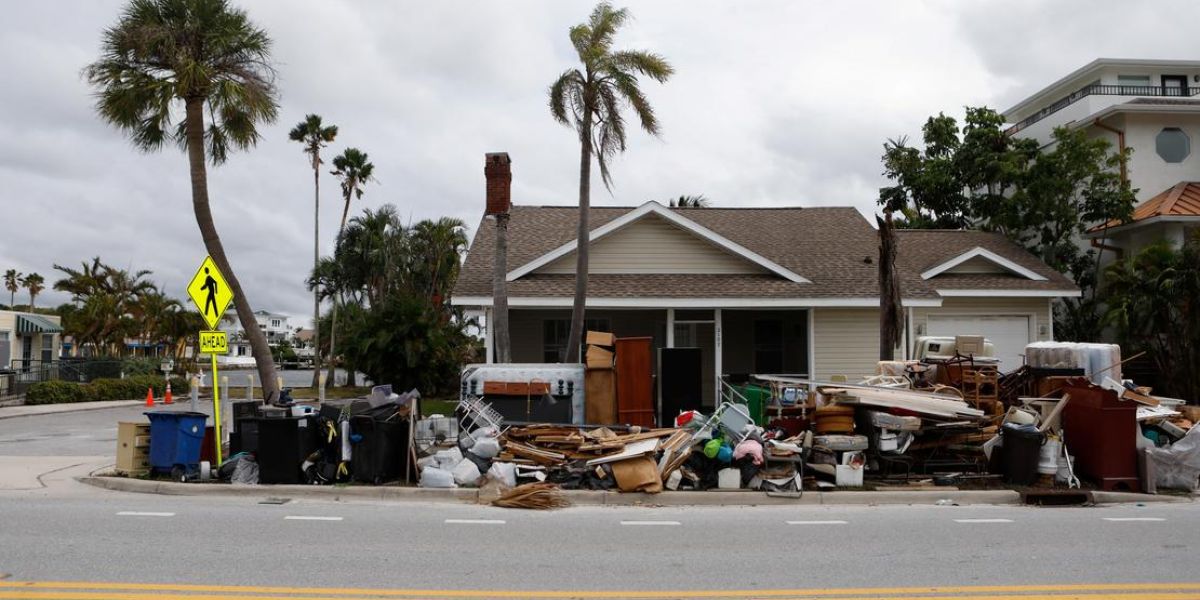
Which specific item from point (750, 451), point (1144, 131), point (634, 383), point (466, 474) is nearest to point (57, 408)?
point (634, 383)

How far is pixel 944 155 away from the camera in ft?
108

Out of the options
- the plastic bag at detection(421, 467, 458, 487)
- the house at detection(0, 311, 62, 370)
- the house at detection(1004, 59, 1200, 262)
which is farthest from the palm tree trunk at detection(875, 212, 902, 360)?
the house at detection(0, 311, 62, 370)

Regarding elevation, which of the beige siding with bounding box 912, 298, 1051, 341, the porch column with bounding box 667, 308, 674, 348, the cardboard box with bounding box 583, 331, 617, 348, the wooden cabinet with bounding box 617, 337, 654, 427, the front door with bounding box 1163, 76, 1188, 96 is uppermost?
the front door with bounding box 1163, 76, 1188, 96

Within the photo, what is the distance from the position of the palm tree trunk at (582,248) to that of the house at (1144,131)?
678 inches

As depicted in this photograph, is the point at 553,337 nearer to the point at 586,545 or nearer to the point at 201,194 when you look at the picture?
the point at 201,194

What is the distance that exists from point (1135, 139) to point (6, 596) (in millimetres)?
32012

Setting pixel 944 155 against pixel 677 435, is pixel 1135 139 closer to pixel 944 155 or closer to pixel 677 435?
pixel 944 155

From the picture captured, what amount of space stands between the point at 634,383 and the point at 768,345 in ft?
28.5

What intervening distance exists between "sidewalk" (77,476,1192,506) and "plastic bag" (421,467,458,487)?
Result: 0.17m

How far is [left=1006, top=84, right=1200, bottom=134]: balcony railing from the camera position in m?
31.7

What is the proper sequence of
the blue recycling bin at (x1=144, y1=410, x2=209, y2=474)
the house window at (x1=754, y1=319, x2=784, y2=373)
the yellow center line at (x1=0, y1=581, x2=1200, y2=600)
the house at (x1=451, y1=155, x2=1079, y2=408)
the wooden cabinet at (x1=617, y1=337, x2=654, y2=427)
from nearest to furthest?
the yellow center line at (x1=0, y1=581, x2=1200, y2=600)
the blue recycling bin at (x1=144, y1=410, x2=209, y2=474)
the wooden cabinet at (x1=617, y1=337, x2=654, y2=427)
the house at (x1=451, y1=155, x2=1079, y2=408)
the house window at (x1=754, y1=319, x2=784, y2=373)

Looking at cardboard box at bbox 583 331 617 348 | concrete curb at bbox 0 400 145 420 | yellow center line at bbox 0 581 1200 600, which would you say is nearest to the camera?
yellow center line at bbox 0 581 1200 600

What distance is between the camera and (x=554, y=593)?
646 centimetres

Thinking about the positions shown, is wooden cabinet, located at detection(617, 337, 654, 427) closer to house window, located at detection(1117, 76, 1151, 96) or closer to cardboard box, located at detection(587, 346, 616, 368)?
cardboard box, located at detection(587, 346, 616, 368)
